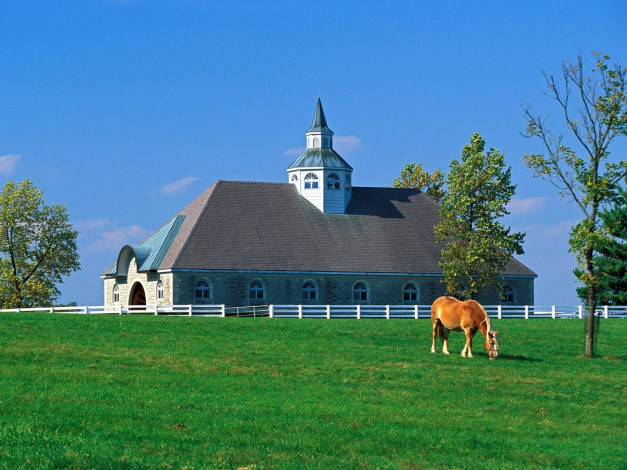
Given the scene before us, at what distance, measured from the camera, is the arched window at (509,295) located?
2438 inches

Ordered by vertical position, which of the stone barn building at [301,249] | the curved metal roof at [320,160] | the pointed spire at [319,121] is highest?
the pointed spire at [319,121]

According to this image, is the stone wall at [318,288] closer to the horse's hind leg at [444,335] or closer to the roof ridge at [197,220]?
the roof ridge at [197,220]

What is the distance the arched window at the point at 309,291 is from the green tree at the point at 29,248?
17.7 m

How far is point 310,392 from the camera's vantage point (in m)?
20.9

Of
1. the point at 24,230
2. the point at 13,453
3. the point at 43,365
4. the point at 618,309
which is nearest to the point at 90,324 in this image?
the point at 43,365

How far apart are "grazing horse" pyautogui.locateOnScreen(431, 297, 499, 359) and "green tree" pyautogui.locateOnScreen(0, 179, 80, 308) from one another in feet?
129

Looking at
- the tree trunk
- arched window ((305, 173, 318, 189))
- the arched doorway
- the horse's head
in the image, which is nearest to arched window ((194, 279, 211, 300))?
Result: the arched doorway

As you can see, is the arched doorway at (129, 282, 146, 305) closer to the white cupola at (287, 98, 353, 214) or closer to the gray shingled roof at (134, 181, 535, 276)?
the gray shingled roof at (134, 181, 535, 276)

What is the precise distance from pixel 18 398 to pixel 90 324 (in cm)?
1916

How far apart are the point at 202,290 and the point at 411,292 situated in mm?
13659

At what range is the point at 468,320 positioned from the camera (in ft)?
97.2

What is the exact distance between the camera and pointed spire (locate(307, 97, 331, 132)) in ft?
214

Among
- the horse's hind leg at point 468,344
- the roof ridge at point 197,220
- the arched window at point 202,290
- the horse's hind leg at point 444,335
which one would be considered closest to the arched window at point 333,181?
the roof ridge at point 197,220

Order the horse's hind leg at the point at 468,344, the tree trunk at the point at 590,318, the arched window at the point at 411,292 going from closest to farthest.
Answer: the horse's hind leg at the point at 468,344
the tree trunk at the point at 590,318
the arched window at the point at 411,292
